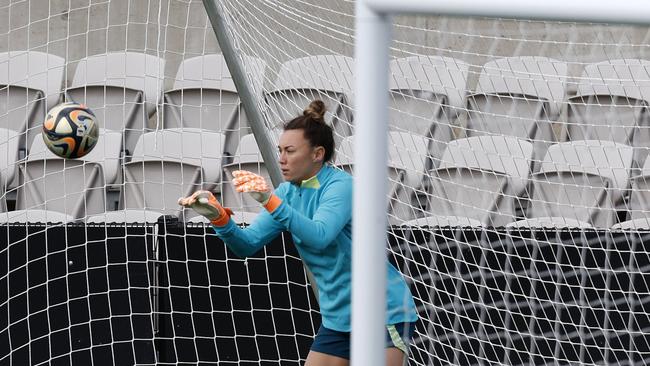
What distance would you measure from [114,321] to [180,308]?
286 mm

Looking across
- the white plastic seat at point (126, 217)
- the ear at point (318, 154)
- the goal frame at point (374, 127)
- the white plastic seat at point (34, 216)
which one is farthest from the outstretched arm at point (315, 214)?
the white plastic seat at point (34, 216)

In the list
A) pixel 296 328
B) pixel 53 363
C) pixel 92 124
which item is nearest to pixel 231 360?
pixel 296 328

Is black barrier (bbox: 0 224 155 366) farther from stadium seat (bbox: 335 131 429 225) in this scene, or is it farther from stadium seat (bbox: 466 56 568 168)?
stadium seat (bbox: 466 56 568 168)

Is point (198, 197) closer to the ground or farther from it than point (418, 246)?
farther from it

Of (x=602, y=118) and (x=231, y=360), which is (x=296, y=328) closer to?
(x=231, y=360)

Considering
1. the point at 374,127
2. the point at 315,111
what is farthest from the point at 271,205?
Answer: the point at 374,127

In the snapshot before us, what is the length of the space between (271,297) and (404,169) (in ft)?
3.03

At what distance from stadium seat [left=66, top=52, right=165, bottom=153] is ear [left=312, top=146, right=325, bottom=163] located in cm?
232

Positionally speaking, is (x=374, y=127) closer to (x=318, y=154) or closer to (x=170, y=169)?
(x=318, y=154)

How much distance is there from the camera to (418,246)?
481cm

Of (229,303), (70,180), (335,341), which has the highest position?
(70,180)

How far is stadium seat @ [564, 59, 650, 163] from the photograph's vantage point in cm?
514

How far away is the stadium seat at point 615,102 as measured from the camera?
514cm

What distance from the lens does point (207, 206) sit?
376cm
